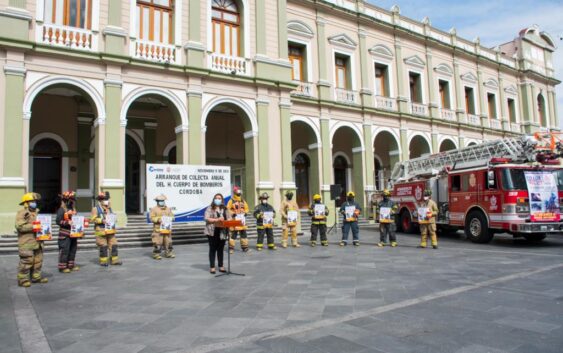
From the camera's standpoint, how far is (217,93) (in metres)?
15.4

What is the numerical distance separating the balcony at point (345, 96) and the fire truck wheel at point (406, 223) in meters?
6.69

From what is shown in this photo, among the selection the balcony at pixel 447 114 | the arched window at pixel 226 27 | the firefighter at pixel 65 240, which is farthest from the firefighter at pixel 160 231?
the balcony at pixel 447 114

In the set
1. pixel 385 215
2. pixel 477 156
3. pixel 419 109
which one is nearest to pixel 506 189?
pixel 477 156

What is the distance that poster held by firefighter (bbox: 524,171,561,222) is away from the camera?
39.1 ft

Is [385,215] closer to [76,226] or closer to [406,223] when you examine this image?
[406,223]

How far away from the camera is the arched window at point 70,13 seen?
13086mm

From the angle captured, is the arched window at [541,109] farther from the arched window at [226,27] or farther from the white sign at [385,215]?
the arched window at [226,27]

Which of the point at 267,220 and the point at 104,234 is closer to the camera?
the point at 104,234

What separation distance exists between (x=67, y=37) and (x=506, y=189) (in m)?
14.1

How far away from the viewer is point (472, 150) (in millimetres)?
14406

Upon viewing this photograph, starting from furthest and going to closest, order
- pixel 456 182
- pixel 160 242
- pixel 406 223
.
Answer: pixel 406 223 → pixel 456 182 → pixel 160 242

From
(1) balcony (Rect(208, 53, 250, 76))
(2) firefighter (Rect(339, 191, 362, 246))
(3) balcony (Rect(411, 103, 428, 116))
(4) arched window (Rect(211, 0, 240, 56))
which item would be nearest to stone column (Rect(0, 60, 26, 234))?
(1) balcony (Rect(208, 53, 250, 76))

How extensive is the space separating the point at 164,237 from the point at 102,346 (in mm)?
6372

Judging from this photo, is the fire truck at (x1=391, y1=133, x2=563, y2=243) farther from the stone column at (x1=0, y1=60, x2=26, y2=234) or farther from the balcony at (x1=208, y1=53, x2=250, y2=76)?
the stone column at (x1=0, y1=60, x2=26, y2=234)
